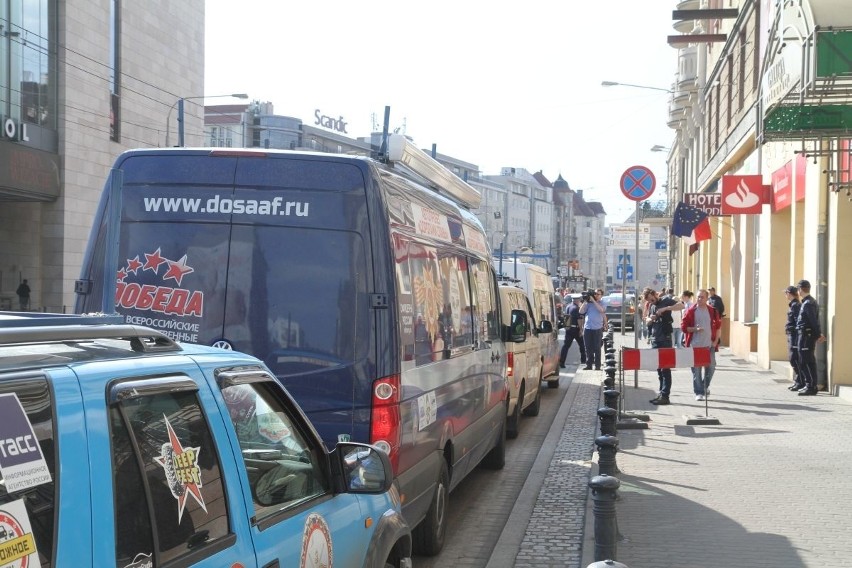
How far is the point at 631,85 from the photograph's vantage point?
32.9 metres

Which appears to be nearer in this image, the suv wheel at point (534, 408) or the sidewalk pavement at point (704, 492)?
the sidewalk pavement at point (704, 492)

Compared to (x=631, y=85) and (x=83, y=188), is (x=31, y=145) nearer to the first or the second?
(x=83, y=188)

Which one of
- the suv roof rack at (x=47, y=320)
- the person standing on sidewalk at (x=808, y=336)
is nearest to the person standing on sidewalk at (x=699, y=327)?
the person standing on sidewalk at (x=808, y=336)

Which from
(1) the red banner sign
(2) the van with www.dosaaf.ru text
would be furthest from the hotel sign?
(2) the van with www.dosaaf.ru text

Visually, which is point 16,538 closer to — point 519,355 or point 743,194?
point 519,355

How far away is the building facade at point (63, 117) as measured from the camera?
1385 inches

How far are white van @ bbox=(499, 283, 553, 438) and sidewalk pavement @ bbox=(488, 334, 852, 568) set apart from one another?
22.3 inches

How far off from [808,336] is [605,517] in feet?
38.4

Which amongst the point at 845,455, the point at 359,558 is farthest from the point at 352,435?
the point at 845,455

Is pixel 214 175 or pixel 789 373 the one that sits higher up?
pixel 214 175

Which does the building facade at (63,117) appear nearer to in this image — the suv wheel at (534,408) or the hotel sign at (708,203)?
the hotel sign at (708,203)

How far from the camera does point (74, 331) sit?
8.45 feet

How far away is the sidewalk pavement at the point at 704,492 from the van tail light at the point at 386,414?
1.74m

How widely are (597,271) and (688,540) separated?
176m
